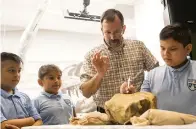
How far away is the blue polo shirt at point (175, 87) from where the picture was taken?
44.4 inches

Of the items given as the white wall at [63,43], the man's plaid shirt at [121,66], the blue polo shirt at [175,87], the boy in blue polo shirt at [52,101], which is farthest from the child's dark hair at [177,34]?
the white wall at [63,43]

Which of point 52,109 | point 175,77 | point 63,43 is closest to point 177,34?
point 175,77

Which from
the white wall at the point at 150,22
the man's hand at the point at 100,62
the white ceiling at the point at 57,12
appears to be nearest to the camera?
the man's hand at the point at 100,62

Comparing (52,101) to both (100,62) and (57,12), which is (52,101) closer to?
(100,62)

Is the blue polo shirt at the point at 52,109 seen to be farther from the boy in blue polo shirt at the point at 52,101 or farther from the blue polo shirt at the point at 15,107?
the blue polo shirt at the point at 15,107

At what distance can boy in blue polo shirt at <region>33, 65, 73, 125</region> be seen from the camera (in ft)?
5.30

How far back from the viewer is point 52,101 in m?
1.68

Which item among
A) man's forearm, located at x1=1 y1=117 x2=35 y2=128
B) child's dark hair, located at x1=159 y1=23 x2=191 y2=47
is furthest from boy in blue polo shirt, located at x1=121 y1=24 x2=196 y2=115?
man's forearm, located at x1=1 y1=117 x2=35 y2=128

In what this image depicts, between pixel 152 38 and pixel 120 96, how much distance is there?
182 centimetres

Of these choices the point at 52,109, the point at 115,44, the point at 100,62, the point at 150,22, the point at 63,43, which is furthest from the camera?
the point at 63,43

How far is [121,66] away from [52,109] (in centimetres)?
55

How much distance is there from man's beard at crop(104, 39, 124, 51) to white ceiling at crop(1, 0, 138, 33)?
1594 mm

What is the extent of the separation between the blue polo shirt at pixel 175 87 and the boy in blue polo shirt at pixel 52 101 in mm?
674

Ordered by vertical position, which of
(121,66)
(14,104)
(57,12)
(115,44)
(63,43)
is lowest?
(14,104)
